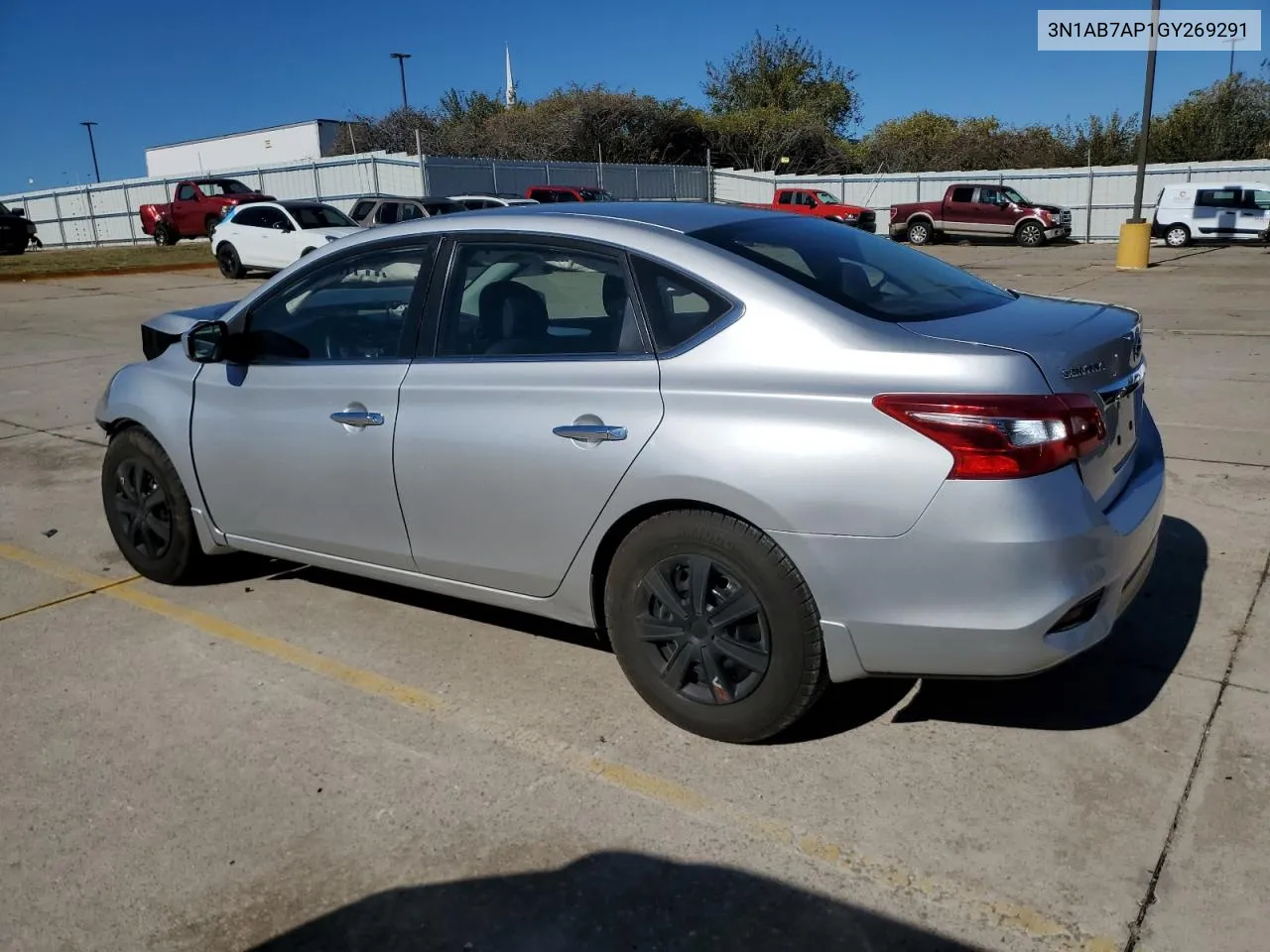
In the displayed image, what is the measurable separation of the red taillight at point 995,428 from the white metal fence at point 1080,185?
30.9 m

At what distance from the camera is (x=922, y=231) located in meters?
33.2

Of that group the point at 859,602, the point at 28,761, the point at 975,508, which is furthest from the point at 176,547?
the point at 975,508

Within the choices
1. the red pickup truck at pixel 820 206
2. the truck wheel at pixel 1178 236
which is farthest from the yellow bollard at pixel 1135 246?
the red pickup truck at pixel 820 206

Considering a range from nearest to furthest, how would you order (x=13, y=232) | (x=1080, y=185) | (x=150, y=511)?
(x=150, y=511) < (x=13, y=232) < (x=1080, y=185)

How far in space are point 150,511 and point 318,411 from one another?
129cm

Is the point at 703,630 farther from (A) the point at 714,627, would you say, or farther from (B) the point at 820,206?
(B) the point at 820,206

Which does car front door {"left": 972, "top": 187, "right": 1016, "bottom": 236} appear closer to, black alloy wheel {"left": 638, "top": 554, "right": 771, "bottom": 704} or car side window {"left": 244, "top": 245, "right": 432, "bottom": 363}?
car side window {"left": 244, "top": 245, "right": 432, "bottom": 363}

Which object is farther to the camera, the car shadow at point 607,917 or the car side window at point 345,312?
the car side window at point 345,312

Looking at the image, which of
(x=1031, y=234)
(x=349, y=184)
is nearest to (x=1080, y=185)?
(x=1031, y=234)

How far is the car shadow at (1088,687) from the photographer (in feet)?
11.5

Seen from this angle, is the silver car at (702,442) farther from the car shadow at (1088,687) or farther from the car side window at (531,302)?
the car shadow at (1088,687)

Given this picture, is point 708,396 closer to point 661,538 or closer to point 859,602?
point 661,538

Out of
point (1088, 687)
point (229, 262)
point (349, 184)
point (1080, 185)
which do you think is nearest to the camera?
point (1088, 687)

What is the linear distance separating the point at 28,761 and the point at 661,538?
2118 mm
